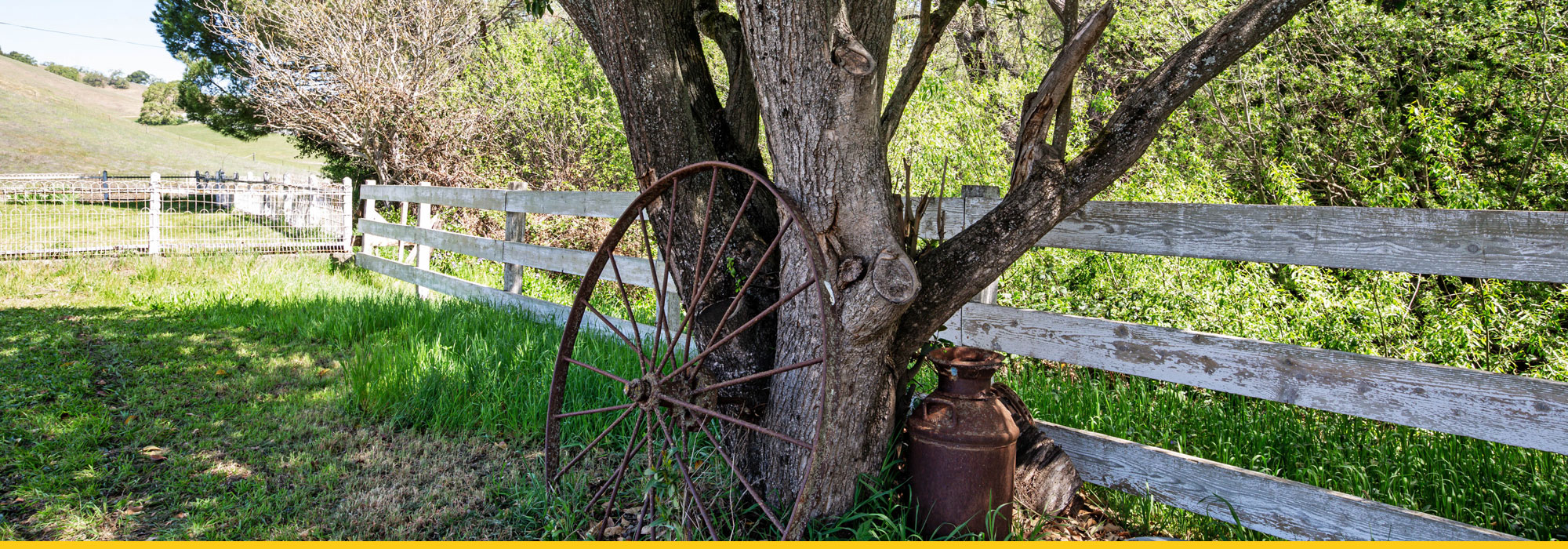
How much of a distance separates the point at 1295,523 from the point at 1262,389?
48 cm

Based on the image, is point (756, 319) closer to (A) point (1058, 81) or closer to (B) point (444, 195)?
(A) point (1058, 81)

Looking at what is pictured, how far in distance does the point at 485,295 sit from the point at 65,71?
7893 cm

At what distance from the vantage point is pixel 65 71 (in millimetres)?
63500

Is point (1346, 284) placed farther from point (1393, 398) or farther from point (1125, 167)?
point (1125, 167)

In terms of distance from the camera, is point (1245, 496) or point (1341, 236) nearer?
point (1341, 236)

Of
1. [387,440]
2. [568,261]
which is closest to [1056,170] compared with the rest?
[387,440]

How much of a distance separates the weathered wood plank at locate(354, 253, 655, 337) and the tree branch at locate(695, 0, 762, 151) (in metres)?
1.92

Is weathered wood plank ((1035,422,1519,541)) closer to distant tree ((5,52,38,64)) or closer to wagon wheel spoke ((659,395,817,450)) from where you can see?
wagon wheel spoke ((659,395,817,450))

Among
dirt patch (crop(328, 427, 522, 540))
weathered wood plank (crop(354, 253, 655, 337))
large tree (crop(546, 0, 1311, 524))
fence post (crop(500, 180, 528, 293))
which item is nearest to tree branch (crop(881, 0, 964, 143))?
large tree (crop(546, 0, 1311, 524))

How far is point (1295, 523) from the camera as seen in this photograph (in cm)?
291

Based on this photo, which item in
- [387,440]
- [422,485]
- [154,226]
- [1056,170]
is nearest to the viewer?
[1056,170]

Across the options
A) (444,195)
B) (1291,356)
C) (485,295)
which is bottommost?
(485,295)

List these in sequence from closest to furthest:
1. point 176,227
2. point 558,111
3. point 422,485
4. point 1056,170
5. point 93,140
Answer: point 1056,170 < point 422,485 < point 558,111 < point 176,227 < point 93,140

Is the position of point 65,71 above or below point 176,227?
above
